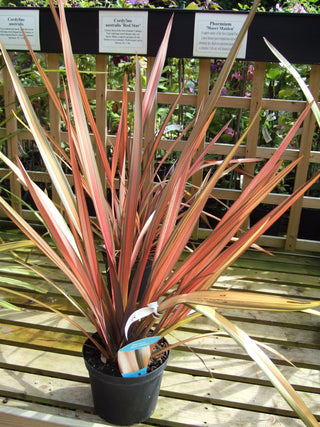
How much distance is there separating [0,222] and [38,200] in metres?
1.68

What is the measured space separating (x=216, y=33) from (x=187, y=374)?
146 centimetres

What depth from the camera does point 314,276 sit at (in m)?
1.97

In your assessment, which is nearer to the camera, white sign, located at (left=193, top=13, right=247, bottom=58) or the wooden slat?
white sign, located at (left=193, top=13, right=247, bottom=58)

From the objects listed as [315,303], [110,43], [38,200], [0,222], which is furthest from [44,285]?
[315,303]

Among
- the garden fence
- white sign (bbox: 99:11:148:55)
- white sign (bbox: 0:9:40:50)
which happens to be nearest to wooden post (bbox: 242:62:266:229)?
the garden fence

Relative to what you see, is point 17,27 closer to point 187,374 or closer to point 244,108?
point 244,108

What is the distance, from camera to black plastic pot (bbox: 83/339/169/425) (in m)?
0.94

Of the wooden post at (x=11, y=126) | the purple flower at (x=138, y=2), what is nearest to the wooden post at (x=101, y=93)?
the wooden post at (x=11, y=126)

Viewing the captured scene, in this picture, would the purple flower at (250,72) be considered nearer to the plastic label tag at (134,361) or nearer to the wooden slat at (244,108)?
the wooden slat at (244,108)

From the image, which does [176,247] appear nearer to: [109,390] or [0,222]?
[109,390]

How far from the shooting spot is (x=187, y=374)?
127cm

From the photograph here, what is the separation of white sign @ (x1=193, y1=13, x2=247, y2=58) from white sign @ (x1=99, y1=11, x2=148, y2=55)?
9.7 inches

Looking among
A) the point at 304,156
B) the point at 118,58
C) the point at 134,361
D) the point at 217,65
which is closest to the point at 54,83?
the point at 118,58

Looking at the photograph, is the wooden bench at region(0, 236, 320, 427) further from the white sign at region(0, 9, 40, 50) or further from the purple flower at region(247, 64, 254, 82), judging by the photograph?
the purple flower at region(247, 64, 254, 82)
